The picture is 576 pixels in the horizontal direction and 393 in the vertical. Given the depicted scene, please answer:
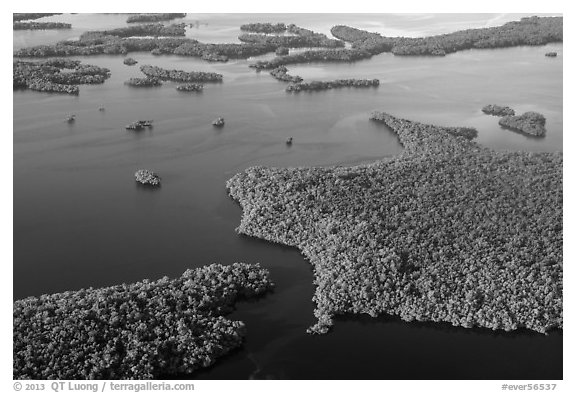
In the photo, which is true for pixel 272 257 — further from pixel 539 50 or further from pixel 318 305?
pixel 539 50

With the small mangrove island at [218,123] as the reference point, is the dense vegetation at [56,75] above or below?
above

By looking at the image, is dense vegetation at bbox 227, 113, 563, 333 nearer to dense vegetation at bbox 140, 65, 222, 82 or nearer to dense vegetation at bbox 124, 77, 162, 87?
dense vegetation at bbox 124, 77, 162, 87

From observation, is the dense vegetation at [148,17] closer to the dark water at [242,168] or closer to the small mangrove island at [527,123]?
the dark water at [242,168]

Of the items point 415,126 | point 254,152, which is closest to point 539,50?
point 415,126

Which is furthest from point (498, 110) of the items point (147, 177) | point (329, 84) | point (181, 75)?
point (147, 177)

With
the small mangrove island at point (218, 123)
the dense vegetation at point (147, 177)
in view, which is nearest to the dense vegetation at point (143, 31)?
the small mangrove island at point (218, 123)
